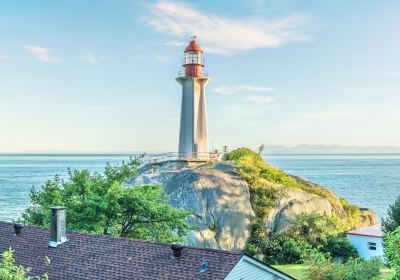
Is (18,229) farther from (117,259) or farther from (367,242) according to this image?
(367,242)

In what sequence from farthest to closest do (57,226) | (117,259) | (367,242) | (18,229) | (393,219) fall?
(367,242)
(393,219)
(18,229)
(57,226)
(117,259)

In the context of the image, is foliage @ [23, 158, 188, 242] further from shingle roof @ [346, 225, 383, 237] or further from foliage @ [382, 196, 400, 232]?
shingle roof @ [346, 225, 383, 237]

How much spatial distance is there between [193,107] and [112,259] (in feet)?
137

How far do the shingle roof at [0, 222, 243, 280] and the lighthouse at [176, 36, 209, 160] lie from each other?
127 ft

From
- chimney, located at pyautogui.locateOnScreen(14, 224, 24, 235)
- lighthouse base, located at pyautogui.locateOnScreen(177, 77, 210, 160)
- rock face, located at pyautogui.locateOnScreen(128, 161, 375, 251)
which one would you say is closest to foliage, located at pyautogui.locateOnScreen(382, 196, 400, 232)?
rock face, located at pyautogui.locateOnScreen(128, 161, 375, 251)

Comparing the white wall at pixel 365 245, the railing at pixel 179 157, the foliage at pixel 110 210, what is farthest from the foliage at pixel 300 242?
the railing at pixel 179 157

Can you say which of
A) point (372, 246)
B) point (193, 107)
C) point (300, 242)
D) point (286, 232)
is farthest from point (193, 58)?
point (372, 246)

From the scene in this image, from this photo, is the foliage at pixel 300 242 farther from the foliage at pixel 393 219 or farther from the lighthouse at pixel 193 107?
the lighthouse at pixel 193 107

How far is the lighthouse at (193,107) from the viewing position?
188 ft

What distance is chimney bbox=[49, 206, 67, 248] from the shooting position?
18.1m

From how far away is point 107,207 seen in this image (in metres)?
24.1

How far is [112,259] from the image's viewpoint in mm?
16828

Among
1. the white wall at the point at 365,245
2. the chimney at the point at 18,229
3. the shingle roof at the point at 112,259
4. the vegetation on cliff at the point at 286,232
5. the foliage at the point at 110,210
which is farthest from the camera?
the vegetation on cliff at the point at 286,232

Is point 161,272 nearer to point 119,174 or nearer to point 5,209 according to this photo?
point 119,174
